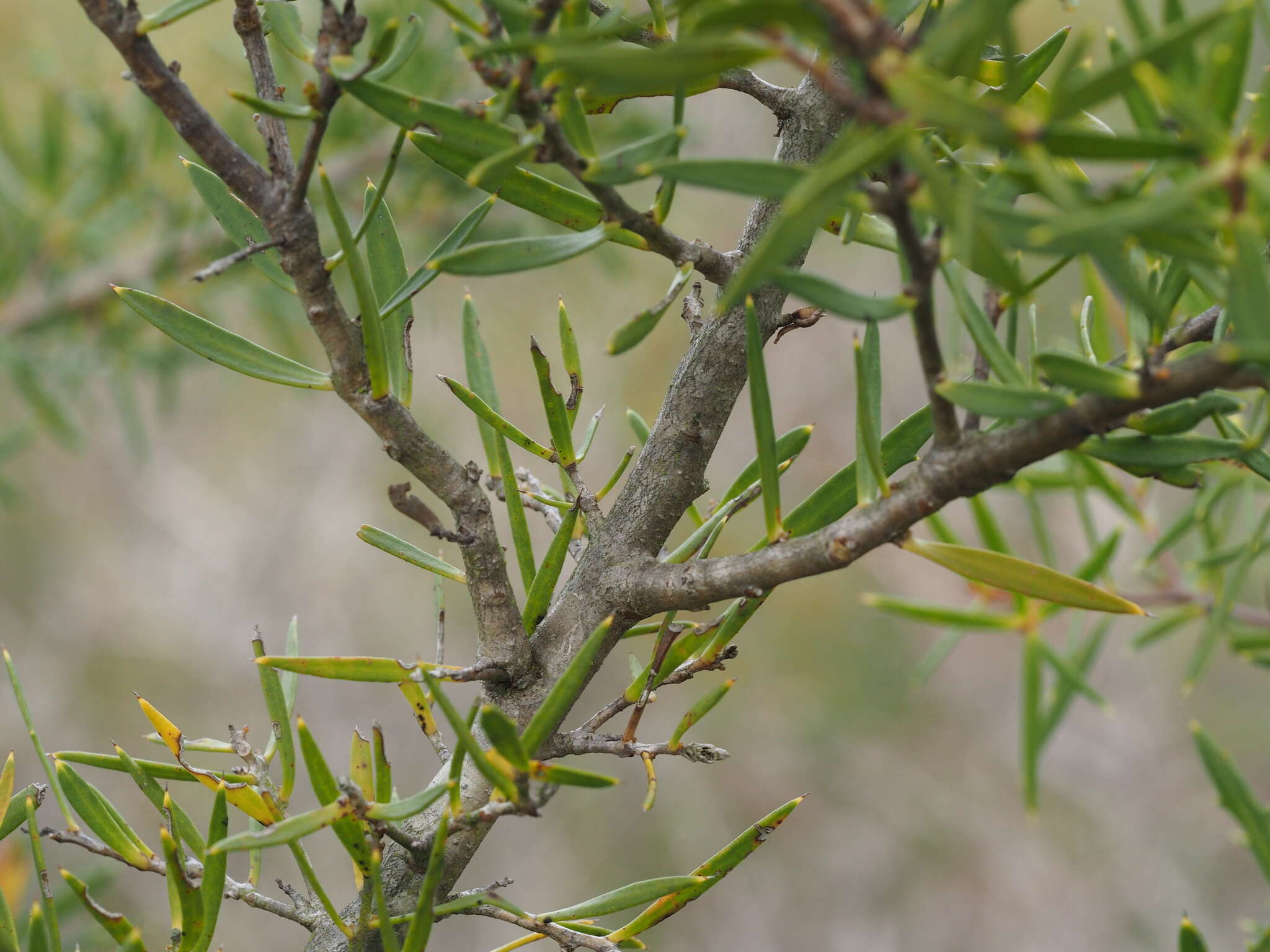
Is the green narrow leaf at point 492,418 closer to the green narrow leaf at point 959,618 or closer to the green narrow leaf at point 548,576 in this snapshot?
the green narrow leaf at point 548,576

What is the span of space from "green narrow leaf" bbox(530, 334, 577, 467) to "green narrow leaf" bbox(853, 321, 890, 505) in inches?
3.2

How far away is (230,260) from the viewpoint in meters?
0.19

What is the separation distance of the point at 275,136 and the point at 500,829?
72.4 inches

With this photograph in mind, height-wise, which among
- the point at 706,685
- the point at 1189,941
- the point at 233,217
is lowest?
the point at 1189,941

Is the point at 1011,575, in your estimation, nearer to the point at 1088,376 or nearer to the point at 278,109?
the point at 1088,376

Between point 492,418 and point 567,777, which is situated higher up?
point 492,418

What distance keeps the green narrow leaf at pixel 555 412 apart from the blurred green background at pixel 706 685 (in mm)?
1299

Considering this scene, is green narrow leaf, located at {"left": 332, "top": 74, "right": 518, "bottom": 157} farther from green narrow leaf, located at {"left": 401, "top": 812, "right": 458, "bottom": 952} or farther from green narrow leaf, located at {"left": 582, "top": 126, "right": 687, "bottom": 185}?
green narrow leaf, located at {"left": 401, "top": 812, "right": 458, "bottom": 952}

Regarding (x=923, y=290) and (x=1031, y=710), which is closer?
(x=923, y=290)

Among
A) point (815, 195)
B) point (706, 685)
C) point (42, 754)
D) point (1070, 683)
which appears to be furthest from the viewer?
point (706, 685)

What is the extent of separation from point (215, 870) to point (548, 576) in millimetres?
115

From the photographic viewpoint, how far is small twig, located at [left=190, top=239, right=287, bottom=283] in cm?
18

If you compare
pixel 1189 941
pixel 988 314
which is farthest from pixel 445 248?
pixel 1189 941

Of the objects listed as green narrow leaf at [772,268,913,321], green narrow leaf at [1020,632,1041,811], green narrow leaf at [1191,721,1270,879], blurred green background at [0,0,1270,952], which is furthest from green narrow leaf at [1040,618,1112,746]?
blurred green background at [0,0,1270,952]
